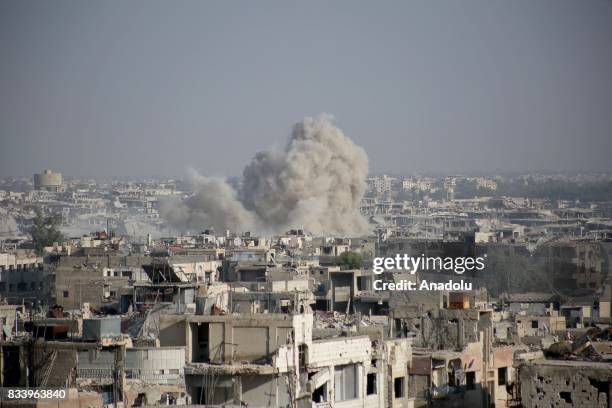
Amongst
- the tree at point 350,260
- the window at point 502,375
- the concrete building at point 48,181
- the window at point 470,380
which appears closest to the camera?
the window at point 470,380

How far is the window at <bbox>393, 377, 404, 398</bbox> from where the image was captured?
2209cm

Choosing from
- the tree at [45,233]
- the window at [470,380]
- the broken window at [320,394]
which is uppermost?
the tree at [45,233]

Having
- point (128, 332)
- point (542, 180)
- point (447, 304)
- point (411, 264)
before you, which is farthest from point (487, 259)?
point (542, 180)

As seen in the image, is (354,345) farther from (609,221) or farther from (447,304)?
(609,221)

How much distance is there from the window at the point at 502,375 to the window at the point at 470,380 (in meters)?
0.85

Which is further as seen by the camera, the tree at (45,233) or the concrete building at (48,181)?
the concrete building at (48,181)

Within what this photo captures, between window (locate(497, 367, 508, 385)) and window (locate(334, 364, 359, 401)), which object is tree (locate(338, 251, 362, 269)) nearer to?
window (locate(497, 367, 508, 385))

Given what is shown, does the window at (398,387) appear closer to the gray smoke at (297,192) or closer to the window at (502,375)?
the window at (502,375)

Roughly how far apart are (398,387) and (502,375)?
2.97 m

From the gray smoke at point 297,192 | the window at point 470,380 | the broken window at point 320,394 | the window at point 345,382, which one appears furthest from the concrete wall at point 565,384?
the gray smoke at point 297,192

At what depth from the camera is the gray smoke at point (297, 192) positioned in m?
103

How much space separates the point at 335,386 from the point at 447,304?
7808 millimetres

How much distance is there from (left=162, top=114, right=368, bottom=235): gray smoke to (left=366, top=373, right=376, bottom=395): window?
78987 mm

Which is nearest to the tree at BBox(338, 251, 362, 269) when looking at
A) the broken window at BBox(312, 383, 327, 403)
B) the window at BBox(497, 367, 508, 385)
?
the window at BBox(497, 367, 508, 385)
